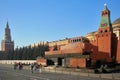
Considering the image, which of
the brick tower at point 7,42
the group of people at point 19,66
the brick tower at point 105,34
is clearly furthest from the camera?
the brick tower at point 7,42

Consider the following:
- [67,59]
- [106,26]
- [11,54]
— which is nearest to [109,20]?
[106,26]

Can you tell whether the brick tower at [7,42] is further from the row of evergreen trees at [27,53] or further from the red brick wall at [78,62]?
the red brick wall at [78,62]

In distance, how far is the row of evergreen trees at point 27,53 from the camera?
332ft

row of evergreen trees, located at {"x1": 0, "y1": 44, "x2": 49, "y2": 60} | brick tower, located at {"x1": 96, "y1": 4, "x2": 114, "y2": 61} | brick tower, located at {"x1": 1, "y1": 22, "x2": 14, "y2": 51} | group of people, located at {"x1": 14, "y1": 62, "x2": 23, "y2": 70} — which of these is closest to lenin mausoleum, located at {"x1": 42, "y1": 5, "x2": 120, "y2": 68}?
brick tower, located at {"x1": 96, "y1": 4, "x2": 114, "y2": 61}

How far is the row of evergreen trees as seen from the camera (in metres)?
101

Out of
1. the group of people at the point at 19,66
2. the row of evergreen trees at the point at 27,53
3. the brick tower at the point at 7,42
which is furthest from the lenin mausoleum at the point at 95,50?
the brick tower at the point at 7,42

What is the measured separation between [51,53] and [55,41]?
50.6 metres

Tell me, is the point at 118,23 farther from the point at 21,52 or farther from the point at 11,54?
the point at 11,54

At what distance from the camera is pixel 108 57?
6062 centimetres

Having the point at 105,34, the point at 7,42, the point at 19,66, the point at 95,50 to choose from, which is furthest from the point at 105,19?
the point at 7,42

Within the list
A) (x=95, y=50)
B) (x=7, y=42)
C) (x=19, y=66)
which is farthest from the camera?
(x=7, y=42)

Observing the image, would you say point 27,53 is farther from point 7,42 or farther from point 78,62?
point 78,62

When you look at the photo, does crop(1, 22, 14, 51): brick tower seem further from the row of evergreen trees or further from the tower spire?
the tower spire

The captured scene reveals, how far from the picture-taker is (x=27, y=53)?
10906 cm
